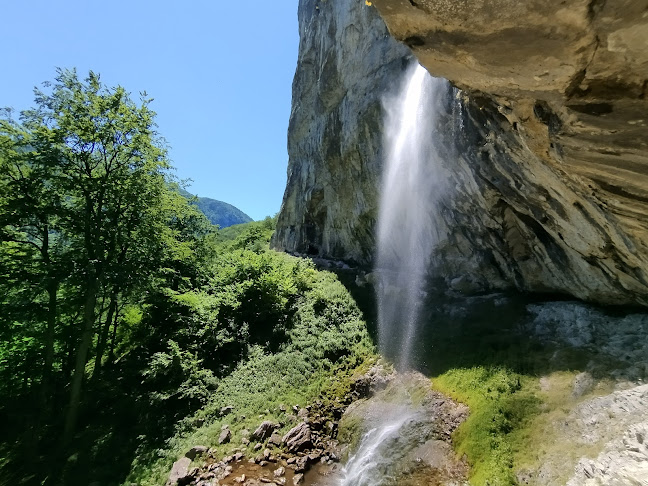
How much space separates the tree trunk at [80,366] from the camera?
36.9 feet

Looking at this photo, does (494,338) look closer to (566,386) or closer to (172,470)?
(566,386)

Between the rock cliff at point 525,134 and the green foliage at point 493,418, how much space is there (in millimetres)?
3738

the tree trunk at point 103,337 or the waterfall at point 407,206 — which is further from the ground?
Result: the waterfall at point 407,206

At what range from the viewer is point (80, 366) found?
11844mm

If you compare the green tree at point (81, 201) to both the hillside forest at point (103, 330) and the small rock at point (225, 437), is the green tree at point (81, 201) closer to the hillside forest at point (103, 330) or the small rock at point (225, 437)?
the hillside forest at point (103, 330)

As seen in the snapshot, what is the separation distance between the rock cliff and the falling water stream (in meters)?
1.01

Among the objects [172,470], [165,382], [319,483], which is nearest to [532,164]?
[319,483]

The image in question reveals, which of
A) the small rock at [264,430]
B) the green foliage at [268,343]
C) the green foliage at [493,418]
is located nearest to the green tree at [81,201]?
the green foliage at [268,343]

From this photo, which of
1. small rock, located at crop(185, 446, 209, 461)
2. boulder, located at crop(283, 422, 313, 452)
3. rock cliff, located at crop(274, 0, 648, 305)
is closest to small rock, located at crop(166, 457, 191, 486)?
small rock, located at crop(185, 446, 209, 461)

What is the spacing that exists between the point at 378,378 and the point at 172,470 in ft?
20.9

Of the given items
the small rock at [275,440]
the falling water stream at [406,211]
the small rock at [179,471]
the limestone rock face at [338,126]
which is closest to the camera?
the small rock at [179,471]

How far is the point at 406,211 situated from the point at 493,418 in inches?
458

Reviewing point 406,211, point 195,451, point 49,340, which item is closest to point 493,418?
point 195,451

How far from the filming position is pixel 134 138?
42.2 ft
